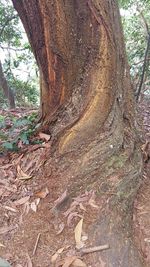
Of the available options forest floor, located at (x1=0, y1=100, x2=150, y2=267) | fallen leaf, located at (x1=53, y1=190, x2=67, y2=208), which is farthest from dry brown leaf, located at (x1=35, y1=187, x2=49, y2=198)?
fallen leaf, located at (x1=53, y1=190, x2=67, y2=208)

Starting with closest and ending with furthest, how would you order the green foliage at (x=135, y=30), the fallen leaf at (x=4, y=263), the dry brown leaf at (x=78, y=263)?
the fallen leaf at (x=4, y=263) < the dry brown leaf at (x=78, y=263) < the green foliage at (x=135, y=30)

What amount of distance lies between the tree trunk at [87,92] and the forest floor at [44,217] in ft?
0.36

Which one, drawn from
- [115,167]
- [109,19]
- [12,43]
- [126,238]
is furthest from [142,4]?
[126,238]

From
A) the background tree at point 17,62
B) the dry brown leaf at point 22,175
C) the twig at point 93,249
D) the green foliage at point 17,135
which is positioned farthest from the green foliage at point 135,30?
the twig at point 93,249

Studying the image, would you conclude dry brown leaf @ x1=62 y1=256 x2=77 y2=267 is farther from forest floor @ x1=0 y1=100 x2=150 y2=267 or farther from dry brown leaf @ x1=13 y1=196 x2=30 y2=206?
dry brown leaf @ x1=13 y1=196 x2=30 y2=206

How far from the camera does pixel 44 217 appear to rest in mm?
2820

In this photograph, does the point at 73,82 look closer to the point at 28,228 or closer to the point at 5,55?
the point at 28,228

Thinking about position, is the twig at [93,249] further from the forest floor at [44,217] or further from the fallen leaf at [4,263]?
the fallen leaf at [4,263]

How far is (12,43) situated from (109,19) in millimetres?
6242

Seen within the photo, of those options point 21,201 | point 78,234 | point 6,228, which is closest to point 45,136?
point 21,201

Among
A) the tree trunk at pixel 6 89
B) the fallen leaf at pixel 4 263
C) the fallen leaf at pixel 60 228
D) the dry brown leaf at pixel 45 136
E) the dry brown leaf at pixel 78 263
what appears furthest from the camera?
the tree trunk at pixel 6 89

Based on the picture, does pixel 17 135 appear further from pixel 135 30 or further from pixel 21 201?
pixel 135 30

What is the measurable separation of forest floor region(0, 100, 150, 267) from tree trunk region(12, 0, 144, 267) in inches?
4.3

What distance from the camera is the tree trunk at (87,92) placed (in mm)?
3031
